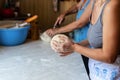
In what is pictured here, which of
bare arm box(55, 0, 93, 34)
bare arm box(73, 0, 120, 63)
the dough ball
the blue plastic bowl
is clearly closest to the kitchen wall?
the blue plastic bowl

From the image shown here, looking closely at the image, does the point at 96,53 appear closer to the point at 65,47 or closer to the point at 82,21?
the point at 65,47

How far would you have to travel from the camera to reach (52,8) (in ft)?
6.63

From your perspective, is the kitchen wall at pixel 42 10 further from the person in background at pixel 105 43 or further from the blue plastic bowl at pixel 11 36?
the person in background at pixel 105 43

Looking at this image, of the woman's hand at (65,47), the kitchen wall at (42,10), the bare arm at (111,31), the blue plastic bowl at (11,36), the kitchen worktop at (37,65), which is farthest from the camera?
the kitchen wall at (42,10)

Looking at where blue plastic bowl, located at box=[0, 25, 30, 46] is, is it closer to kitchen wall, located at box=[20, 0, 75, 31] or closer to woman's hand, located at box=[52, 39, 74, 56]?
kitchen wall, located at box=[20, 0, 75, 31]

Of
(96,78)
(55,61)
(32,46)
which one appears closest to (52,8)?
(32,46)

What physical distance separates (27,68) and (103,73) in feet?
1.58

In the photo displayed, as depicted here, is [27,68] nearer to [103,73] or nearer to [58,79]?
[58,79]

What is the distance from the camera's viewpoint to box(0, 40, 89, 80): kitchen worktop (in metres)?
1.05

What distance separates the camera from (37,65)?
1.19m

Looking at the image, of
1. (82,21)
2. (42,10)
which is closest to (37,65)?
(82,21)

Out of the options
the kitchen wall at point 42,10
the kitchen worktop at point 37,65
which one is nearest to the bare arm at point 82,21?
the kitchen worktop at point 37,65

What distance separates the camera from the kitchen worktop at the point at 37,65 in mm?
1048

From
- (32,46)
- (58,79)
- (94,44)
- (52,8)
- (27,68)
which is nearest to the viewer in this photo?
(94,44)
